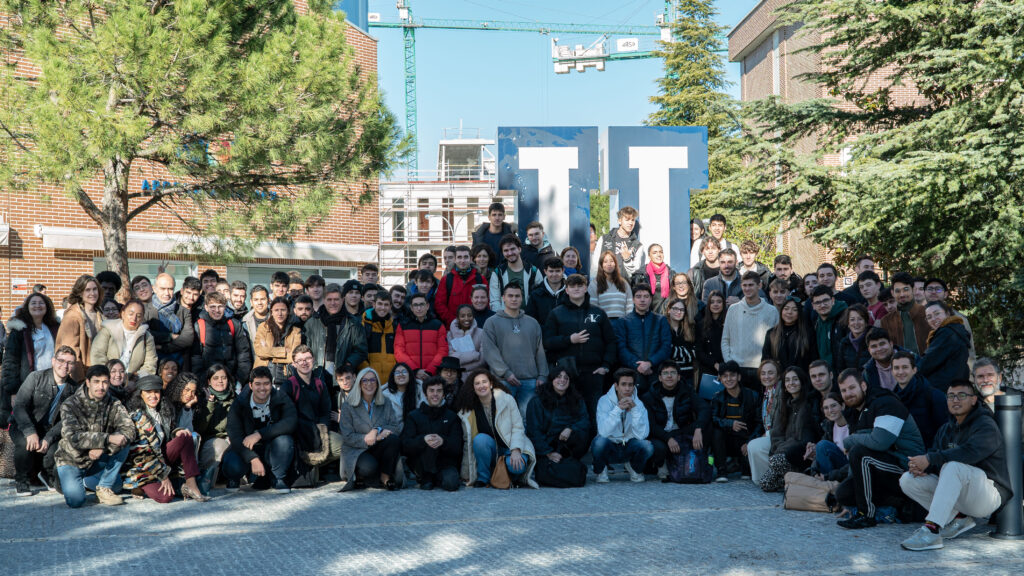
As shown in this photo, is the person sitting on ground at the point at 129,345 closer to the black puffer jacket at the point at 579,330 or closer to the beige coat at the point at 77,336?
the beige coat at the point at 77,336

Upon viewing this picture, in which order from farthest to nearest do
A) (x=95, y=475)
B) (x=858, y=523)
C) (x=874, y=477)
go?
(x=95, y=475) → (x=874, y=477) → (x=858, y=523)

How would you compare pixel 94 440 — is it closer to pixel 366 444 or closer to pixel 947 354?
pixel 366 444

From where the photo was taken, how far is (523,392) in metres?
9.80

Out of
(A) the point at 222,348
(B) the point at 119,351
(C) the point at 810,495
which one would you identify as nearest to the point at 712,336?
(C) the point at 810,495

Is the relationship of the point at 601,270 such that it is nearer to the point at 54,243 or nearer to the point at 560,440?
the point at 560,440

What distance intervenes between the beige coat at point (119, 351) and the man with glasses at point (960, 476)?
7147 mm

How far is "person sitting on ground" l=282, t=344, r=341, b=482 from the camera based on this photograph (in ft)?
29.9

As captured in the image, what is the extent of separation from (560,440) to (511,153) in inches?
213

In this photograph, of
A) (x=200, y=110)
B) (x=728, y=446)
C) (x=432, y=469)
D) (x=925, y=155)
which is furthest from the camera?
(x=200, y=110)

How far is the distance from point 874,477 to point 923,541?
0.94 m

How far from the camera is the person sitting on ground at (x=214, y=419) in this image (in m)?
8.89

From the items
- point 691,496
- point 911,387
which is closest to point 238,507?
point 691,496

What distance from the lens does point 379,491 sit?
8961 millimetres

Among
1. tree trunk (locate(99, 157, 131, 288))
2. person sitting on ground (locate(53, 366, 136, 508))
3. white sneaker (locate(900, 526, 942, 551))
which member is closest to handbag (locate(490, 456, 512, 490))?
person sitting on ground (locate(53, 366, 136, 508))
